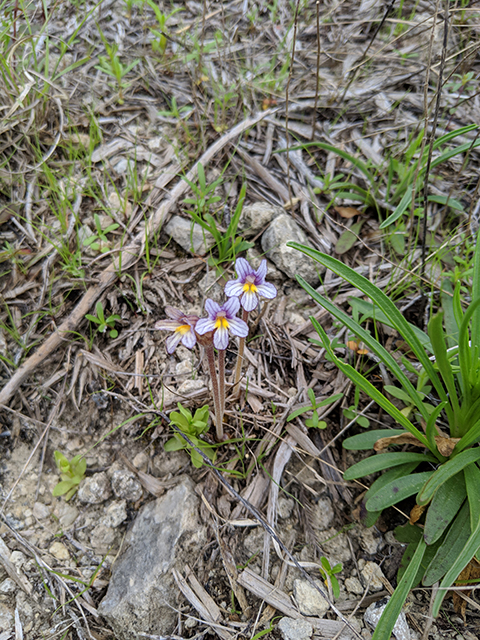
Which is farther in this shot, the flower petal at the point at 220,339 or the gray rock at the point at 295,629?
the gray rock at the point at 295,629

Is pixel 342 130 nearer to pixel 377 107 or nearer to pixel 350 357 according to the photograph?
pixel 377 107

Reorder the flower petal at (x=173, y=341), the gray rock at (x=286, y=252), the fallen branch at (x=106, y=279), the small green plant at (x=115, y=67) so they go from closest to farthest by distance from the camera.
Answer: the flower petal at (x=173, y=341), the fallen branch at (x=106, y=279), the gray rock at (x=286, y=252), the small green plant at (x=115, y=67)

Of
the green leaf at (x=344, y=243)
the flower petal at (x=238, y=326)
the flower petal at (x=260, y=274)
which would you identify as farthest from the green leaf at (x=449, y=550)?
the green leaf at (x=344, y=243)

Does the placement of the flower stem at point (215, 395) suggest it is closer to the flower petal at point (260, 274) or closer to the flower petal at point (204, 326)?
the flower petal at point (204, 326)

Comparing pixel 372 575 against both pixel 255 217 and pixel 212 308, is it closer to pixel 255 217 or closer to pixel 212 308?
pixel 212 308

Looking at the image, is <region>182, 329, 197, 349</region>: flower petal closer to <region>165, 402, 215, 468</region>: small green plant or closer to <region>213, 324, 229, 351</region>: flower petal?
<region>213, 324, 229, 351</region>: flower petal

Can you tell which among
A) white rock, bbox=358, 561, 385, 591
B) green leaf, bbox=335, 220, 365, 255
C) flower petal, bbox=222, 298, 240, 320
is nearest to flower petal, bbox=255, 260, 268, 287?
flower petal, bbox=222, 298, 240, 320

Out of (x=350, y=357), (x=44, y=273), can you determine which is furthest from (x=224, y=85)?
(x=350, y=357)
